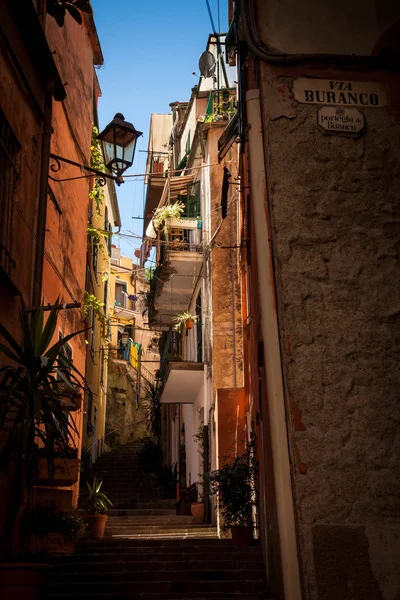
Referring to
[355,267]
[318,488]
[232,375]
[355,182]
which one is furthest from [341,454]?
[232,375]

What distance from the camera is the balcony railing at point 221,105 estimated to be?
63.4ft

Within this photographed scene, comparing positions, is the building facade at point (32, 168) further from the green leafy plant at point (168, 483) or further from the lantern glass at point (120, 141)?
the green leafy plant at point (168, 483)

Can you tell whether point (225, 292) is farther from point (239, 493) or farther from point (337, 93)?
point (337, 93)

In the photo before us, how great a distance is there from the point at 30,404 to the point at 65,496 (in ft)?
7.80

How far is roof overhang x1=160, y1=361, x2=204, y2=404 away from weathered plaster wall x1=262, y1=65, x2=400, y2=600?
12.6m

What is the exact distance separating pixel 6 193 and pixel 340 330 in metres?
4.02

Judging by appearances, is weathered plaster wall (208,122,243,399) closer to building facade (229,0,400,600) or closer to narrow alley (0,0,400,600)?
narrow alley (0,0,400,600)

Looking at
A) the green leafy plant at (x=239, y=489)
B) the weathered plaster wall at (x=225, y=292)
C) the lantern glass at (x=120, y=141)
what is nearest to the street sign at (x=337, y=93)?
the lantern glass at (x=120, y=141)

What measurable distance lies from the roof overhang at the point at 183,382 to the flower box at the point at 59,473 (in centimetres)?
944

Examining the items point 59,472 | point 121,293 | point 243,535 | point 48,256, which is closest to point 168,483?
point 243,535

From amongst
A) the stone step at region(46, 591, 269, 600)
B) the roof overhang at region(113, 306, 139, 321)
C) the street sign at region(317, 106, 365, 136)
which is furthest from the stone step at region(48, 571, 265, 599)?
the roof overhang at region(113, 306, 139, 321)

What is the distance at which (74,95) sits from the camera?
14141 millimetres

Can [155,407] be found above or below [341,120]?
above

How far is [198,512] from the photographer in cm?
1702
